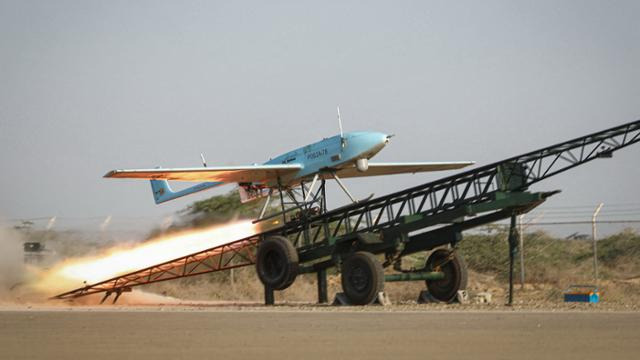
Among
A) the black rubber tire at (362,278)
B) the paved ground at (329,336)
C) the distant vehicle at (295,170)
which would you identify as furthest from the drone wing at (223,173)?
the paved ground at (329,336)

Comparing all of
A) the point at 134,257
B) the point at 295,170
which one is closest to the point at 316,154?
the point at 295,170

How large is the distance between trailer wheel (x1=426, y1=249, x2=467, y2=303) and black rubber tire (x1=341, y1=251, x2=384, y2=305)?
94.3 inches

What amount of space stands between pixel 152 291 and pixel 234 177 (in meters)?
7.11

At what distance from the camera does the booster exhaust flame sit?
28.0 meters

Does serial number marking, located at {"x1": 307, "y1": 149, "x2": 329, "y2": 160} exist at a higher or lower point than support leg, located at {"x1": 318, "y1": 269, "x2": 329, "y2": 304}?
higher

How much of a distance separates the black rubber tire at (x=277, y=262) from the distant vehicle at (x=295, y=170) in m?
3.73

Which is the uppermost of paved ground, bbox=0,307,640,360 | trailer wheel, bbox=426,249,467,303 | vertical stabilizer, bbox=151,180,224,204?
vertical stabilizer, bbox=151,180,224,204

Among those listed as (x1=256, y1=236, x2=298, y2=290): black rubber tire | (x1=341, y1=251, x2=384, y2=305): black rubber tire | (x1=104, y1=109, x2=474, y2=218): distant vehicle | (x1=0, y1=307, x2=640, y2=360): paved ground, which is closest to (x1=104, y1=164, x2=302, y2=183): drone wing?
(x1=104, y1=109, x2=474, y2=218): distant vehicle

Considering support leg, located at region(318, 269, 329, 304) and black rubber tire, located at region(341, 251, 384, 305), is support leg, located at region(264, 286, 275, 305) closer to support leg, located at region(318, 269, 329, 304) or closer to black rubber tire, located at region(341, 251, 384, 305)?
support leg, located at region(318, 269, 329, 304)

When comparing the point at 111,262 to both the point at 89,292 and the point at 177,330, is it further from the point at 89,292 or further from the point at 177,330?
the point at 177,330

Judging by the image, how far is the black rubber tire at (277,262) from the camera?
23734 mm

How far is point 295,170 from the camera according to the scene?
2881 centimetres

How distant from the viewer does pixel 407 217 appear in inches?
880

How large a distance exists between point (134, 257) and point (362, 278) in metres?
9.31
